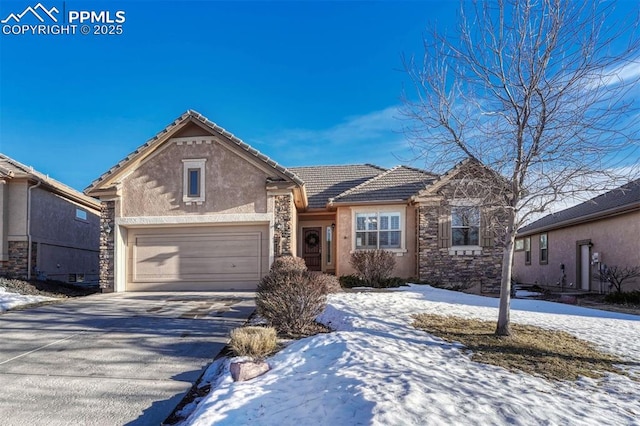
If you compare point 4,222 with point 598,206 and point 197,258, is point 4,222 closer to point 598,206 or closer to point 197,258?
point 197,258

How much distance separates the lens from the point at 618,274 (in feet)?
41.2

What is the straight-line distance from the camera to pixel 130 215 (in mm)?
12305

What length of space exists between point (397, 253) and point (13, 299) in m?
12.2

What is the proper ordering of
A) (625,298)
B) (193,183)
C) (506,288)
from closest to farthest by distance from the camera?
(506,288)
(625,298)
(193,183)

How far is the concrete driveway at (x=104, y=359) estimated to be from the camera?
12.0ft

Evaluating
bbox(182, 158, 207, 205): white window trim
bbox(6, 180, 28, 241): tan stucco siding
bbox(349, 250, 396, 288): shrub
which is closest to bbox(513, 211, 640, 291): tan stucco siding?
bbox(349, 250, 396, 288): shrub

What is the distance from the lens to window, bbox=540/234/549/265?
60.6 feet

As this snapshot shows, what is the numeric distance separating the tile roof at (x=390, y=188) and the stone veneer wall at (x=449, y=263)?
1.15 meters

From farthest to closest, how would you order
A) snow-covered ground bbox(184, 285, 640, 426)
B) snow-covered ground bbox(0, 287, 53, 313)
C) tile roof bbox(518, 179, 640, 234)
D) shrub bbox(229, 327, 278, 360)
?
1. tile roof bbox(518, 179, 640, 234)
2. snow-covered ground bbox(0, 287, 53, 313)
3. shrub bbox(229, 327, 278, 360)
4. snow-covered ground bbox(184, 285, 640, 426)

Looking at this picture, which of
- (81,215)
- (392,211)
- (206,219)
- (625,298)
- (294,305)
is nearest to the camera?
(294,305)

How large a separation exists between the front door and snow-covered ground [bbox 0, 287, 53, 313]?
31.1ft

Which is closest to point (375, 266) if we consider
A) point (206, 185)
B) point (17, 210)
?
point (206, 185)

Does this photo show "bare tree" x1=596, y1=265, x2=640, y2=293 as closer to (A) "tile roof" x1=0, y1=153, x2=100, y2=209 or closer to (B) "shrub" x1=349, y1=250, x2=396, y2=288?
(B) "shrub" x1=349, y1=250, x2=396, y2=288

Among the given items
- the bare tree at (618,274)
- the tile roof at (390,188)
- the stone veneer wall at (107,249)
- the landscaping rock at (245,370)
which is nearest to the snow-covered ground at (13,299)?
the stone veneer wall at (107,249)
